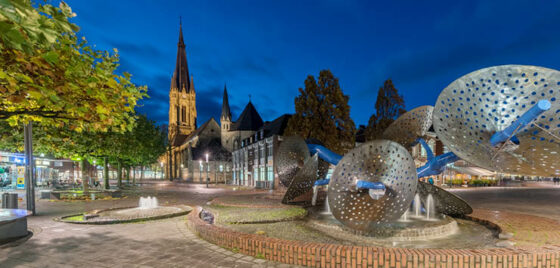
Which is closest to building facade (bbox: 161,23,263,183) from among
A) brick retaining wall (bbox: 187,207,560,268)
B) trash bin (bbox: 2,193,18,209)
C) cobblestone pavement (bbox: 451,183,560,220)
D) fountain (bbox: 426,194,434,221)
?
trash bin (bbox: 2,193,18,209)

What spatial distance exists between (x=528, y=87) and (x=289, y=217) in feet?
26.7

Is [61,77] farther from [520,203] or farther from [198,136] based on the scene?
[198,136]

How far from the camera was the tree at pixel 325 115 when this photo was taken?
22.9 meters

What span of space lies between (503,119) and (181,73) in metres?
112

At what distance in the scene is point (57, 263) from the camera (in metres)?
6.00

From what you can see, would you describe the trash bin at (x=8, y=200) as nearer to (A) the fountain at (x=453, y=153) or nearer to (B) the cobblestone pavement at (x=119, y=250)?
(B) the cobblestone pavement at (x=119, y=250)

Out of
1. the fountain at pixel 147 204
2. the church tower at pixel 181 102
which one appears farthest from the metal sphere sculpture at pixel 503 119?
the church tower at pixel 181 102

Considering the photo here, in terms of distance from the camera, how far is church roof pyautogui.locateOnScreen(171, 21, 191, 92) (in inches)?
4156

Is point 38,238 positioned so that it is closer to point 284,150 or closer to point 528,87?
point 284,150

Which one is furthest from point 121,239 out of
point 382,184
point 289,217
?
point 382,184

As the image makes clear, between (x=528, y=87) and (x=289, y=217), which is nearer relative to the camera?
(x=528, y=87)

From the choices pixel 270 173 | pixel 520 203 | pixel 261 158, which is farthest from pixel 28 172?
pixel 261 158

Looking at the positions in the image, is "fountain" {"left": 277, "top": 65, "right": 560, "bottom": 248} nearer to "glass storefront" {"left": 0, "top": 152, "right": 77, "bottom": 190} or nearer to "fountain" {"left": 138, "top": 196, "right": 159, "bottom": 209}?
"fountain" {"left": 138, "top": 196, "right": 159, "bottom": 209}

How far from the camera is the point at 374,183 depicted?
757 centimetres
